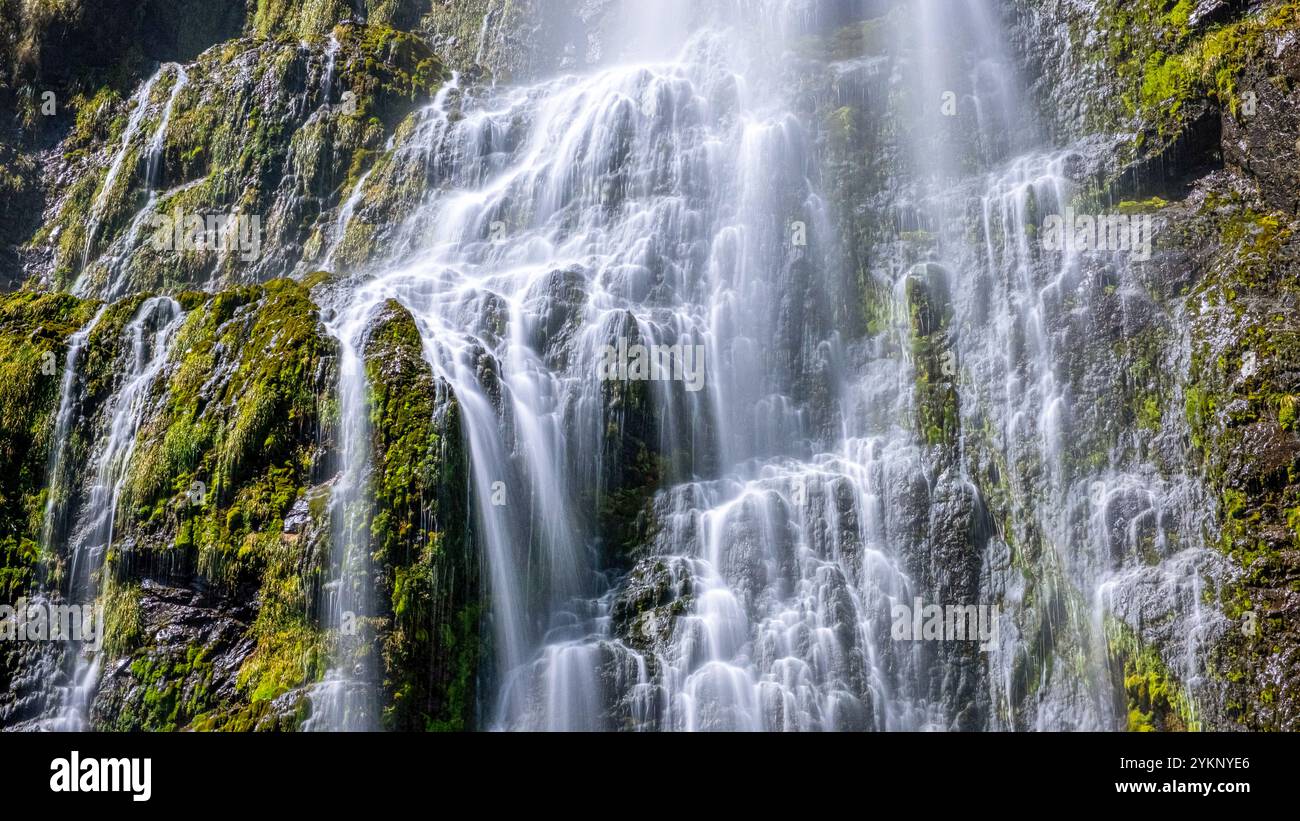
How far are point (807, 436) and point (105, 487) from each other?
977 cm

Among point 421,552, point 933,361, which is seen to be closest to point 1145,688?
point 933,361

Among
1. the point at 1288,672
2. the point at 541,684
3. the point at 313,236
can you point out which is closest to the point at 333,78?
the point at 313,236

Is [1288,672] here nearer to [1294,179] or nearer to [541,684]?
[1294,179]

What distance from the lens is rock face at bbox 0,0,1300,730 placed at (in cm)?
1198

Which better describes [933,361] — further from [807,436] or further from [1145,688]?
[1145,688]

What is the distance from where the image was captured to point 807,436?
51.3ft

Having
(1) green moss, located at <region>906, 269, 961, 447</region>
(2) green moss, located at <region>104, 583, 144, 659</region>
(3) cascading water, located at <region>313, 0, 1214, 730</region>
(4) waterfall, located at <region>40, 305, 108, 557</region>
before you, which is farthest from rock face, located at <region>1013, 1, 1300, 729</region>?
(4) waterfall, located at <region>40, 305, 108, 557</region>

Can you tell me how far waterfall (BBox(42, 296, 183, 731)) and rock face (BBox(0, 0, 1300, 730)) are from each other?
0.06m

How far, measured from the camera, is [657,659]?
41.6ft

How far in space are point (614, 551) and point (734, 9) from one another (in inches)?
550

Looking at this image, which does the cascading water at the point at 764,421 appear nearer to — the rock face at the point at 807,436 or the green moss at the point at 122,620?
the rock face at the point at 807,436

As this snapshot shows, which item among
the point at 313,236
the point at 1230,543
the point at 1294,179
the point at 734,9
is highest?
the point at 734,9

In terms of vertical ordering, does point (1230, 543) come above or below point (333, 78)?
below
